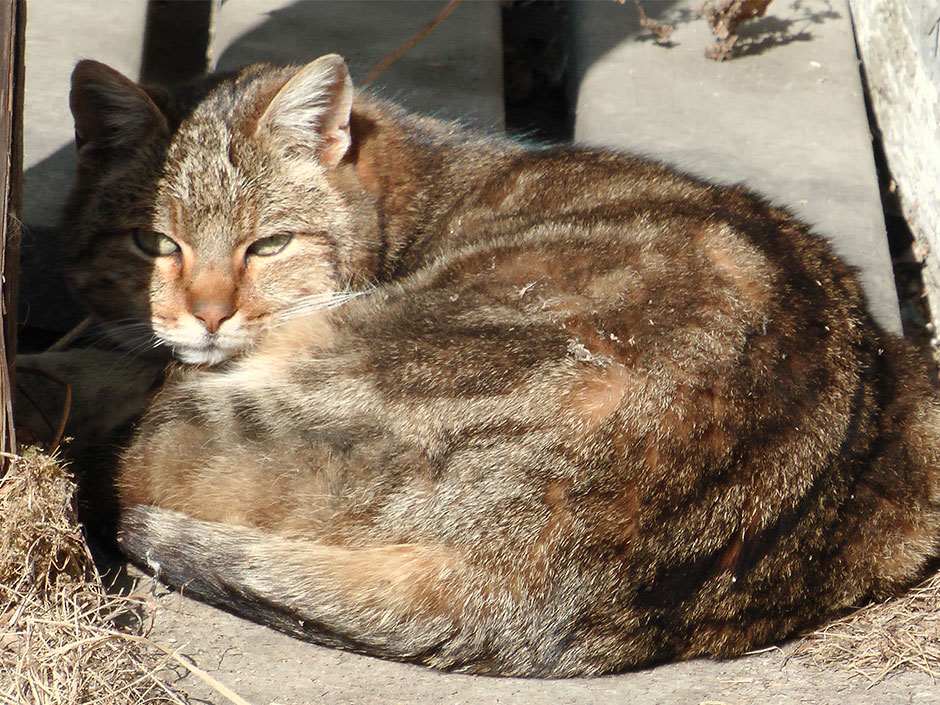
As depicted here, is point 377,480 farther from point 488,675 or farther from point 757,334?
point 757,334

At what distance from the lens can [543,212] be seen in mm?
3143

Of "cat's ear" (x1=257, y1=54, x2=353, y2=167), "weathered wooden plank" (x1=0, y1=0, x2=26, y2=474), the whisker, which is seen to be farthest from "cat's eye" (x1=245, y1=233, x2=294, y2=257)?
"weathered wooden plank" (x1=0, y1=0, x2=26, y2=474)

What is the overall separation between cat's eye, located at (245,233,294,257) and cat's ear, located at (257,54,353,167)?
11.3 inches

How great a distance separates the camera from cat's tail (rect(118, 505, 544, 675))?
2359 mm

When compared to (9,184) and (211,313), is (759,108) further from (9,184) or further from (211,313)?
(9,184)

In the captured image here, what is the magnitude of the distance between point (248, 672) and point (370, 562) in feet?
1.35

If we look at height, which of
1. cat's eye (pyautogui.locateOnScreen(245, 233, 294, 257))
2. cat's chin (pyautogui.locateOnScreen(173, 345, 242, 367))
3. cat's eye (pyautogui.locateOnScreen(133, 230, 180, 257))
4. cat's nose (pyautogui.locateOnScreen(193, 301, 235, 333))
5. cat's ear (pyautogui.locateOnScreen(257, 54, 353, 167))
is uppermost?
cat's ear (pyautogui.locateOnScreen(257, 54, 353, 167))

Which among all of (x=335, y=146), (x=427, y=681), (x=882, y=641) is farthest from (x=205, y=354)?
(x=882, y=641)

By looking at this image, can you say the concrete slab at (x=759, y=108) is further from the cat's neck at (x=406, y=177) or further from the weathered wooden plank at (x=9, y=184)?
the weathered wooden plank at (x=9, y=184)

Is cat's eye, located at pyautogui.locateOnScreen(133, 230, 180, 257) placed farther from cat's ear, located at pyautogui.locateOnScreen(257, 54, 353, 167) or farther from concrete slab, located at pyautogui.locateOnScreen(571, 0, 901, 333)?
concrete slab, located at pyautogui.locateOnScreen(571, 0, 901, 333)

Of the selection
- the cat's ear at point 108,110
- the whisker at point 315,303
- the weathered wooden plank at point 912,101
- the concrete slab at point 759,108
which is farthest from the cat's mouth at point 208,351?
the weathered wooden plank at point 912,101

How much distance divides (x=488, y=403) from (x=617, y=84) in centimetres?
297

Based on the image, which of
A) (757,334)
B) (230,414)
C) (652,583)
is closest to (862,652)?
(652,583)

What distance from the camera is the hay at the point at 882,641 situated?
269cm
